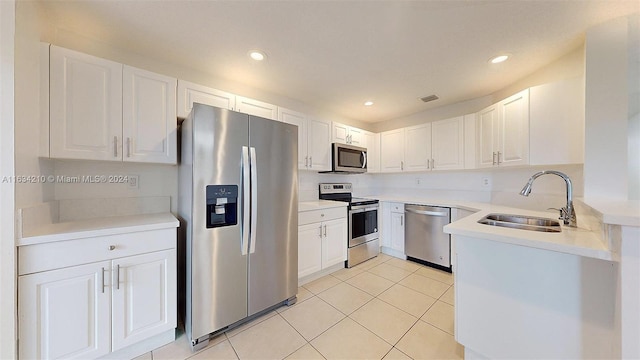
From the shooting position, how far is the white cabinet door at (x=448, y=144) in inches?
110

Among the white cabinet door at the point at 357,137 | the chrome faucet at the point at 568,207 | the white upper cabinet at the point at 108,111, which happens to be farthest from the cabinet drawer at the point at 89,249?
the white cabinet door at the point at 357,137

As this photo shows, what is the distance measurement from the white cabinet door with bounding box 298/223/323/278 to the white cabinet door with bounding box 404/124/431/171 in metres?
1.82

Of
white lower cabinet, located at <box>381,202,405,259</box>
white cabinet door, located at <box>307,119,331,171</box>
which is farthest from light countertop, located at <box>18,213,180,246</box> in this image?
white lower cabinet, located at <box>381,202,405,259</box>

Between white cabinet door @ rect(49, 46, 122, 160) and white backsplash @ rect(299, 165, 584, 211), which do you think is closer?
white cabinet door @ rect(49, 46, 122, 160)

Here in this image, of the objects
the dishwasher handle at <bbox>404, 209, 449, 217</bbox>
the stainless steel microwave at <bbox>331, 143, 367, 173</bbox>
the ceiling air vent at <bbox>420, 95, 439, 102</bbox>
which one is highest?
the ceiling air vent at <bbox>420, 95, 439, 102</bbox>

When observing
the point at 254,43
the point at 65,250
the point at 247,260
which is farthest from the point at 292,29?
the point at 65,250

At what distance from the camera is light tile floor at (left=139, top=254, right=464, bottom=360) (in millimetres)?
1452

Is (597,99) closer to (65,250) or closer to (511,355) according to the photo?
(511,355)

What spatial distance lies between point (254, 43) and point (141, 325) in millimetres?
2216

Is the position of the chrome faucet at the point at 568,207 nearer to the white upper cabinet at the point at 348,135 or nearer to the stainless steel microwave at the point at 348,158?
the stainless steel microwave at the point at 348,158

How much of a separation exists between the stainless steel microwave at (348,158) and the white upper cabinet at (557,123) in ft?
6.28

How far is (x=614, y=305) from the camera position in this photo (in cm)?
98

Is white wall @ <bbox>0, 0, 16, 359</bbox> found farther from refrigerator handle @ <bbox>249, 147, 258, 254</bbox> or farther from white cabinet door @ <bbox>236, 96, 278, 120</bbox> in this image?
white cabinet door @ <bbox>236, 96, 278, 120</bbox>

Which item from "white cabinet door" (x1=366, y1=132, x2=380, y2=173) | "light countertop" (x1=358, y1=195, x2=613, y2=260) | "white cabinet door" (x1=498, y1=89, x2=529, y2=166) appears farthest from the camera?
"white cabinet door" (x1=366, y1=132, x2=380, y2=173)
